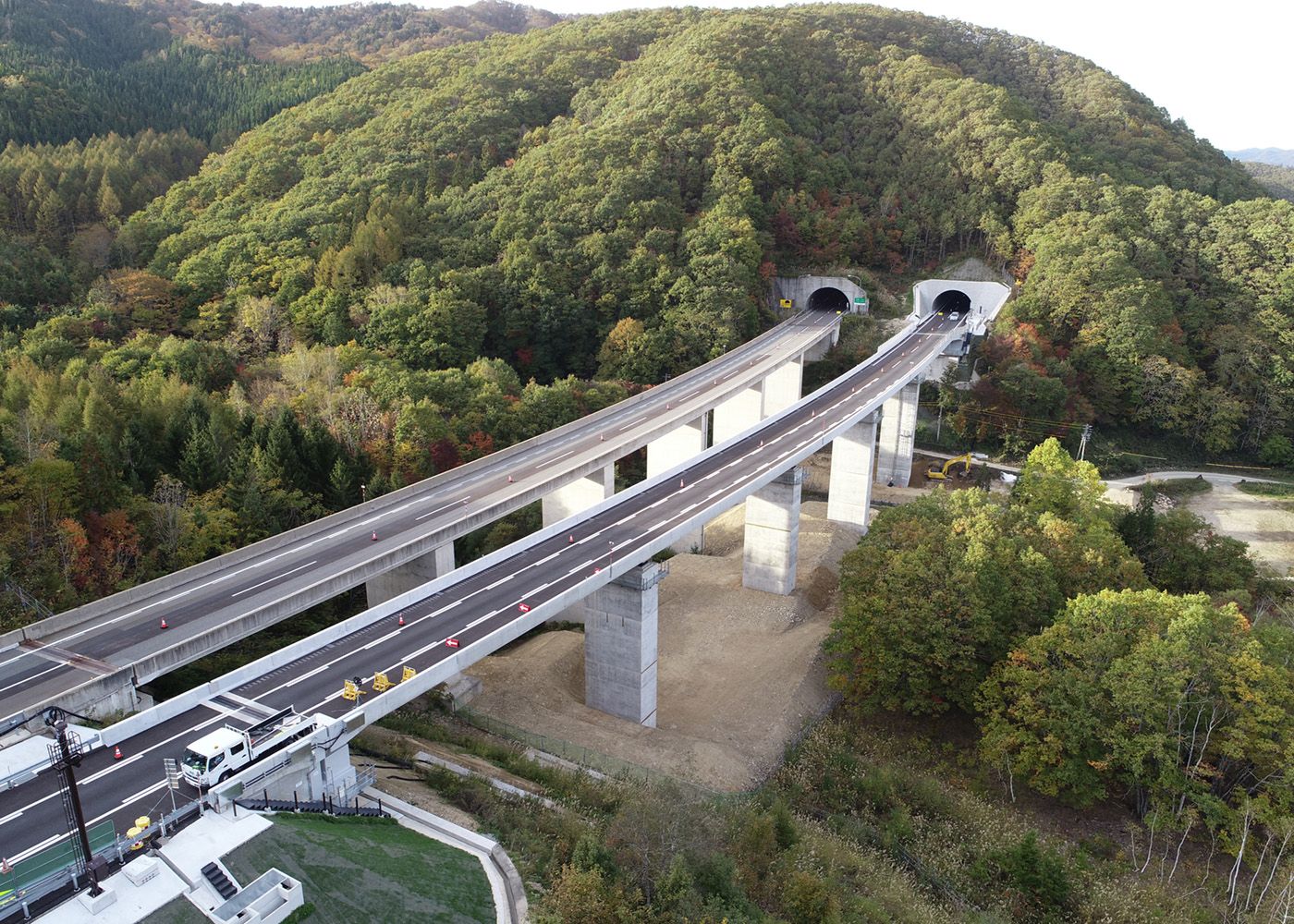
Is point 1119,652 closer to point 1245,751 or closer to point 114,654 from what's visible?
point 1245,751

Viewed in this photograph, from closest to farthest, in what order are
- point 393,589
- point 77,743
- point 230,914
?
point 230,914, point 77,743, point 393,589

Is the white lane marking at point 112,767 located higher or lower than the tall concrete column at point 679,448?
higher

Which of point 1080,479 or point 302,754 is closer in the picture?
point 302,754

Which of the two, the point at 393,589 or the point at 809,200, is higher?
the point at 809,200

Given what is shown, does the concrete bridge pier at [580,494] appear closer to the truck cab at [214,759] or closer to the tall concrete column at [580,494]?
the tall concrete column at [580,494]

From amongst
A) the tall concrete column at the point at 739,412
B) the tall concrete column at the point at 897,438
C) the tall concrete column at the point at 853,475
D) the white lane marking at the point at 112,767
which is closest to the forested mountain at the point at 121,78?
the tall concrete column at the point at 739,412

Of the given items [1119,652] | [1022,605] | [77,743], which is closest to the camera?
[77,743]

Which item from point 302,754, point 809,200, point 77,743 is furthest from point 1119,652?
point 809,200
